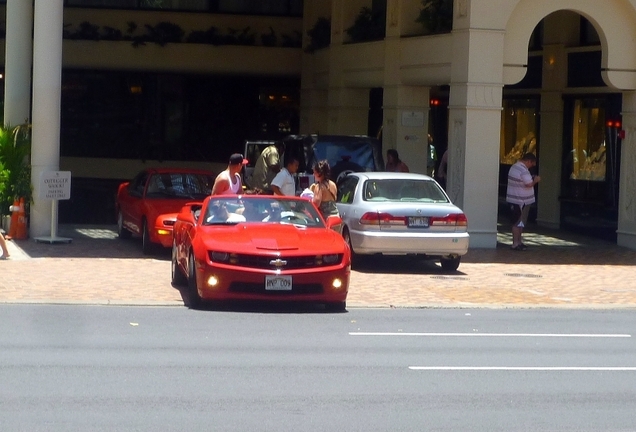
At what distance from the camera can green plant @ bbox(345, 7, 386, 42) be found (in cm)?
2558

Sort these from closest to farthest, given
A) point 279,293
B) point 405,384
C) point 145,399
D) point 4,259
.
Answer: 1. point 145,399
2. point 405,384
3. point 279,293
4. point 4,259

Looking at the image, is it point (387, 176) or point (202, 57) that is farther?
point (202, 57)

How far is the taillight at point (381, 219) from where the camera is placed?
54.4ft

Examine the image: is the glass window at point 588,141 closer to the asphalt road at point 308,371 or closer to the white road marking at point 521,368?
the asphalt road at point 308,371

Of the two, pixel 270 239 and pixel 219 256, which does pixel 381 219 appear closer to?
pixel 270 239

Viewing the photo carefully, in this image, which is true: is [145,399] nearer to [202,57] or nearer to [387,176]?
[387,176]

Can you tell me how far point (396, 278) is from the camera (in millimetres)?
16656

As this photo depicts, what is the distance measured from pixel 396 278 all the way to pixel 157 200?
4.42 m

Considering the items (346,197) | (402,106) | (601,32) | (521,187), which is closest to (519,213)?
(521,187)

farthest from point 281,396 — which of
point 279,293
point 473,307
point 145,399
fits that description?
point 473,307

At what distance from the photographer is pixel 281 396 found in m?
8.36

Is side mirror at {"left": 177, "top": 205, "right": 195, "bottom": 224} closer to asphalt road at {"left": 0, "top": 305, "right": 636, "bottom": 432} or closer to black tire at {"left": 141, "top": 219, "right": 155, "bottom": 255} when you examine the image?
asphalt road at {"left": 0, "top": 305, "right": 636, "bottom": 432}

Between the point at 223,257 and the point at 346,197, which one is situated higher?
the point at 346,197

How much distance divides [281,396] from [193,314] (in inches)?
178
